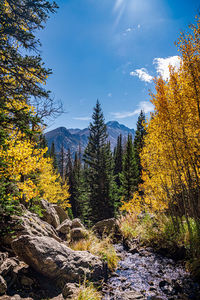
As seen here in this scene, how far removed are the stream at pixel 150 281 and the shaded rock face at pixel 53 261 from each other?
0.76 meters

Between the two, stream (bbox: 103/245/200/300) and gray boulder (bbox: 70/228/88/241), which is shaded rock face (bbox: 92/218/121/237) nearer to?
gray boulder (bbox: 70/228/88/241)

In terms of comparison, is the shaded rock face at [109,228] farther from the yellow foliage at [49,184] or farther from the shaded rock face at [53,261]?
the shaded rock face at [53,261]

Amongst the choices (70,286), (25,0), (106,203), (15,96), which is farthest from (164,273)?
(106,203)

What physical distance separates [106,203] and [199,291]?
15.9 meters

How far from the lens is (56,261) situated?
4.46 metres

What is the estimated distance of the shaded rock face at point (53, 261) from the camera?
13.8 feet

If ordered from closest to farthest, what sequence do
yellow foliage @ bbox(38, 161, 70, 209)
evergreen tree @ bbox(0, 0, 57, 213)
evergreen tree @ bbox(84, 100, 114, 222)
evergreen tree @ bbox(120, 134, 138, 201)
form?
1. evergreen tree @ bbox(0, 0, 57, 213)
2. yellow foliage @ bbox(38, 161, 70, 209)
3. evergreen tree @ bbox(84, 100, 114, 222)
4. evergreen tree @ bbox(120, 134, 138, 201)

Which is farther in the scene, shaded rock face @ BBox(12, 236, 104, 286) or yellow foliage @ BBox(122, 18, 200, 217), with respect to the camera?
yellow foliage @ BBox(122, 18, 200, 217)

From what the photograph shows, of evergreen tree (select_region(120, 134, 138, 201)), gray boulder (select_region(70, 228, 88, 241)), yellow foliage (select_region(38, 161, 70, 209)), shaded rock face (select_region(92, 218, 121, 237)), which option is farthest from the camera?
evergreen tree (select_region(120, 134, 138, 201))

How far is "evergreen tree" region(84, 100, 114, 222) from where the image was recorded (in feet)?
64.8

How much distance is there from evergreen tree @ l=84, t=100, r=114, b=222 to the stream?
13.0m

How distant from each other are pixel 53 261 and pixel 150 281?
3297 millimetres

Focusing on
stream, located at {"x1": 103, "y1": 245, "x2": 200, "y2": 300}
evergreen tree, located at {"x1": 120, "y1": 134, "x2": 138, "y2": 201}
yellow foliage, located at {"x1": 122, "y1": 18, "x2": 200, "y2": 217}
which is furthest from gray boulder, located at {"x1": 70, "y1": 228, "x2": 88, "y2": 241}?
evergreen tree, located at {"x1": 120, "y1": 134, "x2": 138, "y2": 201}

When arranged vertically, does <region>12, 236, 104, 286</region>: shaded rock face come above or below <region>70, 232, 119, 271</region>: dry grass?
above
